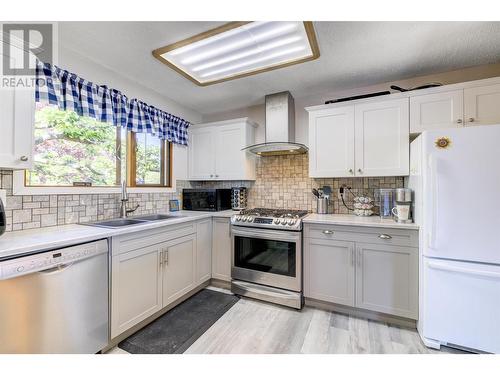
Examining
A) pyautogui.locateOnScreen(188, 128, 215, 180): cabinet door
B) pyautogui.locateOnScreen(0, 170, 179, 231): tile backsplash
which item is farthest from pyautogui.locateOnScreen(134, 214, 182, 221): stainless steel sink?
pyautogui.locateOnScreen(188, 128, 215, 180): cabinet door

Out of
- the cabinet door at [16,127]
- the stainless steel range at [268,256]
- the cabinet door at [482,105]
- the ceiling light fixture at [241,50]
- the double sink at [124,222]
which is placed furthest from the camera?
the stainless steel range at [268,256]

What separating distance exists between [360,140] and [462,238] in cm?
120

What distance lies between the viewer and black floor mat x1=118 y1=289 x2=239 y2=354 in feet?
5.41

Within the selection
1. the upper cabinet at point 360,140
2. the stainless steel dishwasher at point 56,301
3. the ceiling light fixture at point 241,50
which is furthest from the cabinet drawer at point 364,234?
the stainless steel dishwasher at point 56,301

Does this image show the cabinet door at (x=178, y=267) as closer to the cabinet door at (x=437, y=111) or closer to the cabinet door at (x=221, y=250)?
the cabinet door at (x=221, y=250)

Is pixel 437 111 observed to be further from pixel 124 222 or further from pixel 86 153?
pixel 86 153

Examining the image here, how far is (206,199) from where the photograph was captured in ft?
9.66

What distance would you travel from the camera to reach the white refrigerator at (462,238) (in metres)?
1.48

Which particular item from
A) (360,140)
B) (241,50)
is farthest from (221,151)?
(360,140)

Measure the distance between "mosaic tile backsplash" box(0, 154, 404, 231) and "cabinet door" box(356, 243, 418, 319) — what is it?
77 cm

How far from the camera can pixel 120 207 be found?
2.31 metres

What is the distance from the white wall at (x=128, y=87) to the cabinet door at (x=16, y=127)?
23.7 inches

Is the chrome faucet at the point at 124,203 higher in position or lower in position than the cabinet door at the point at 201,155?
lower
